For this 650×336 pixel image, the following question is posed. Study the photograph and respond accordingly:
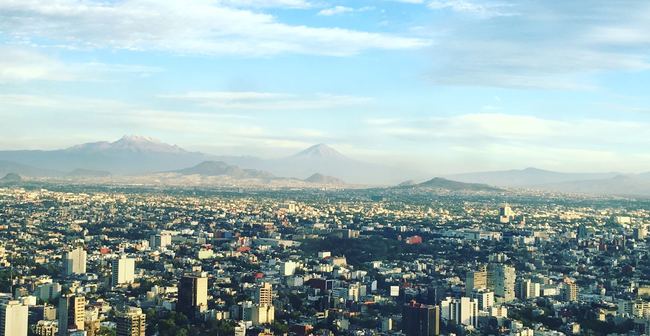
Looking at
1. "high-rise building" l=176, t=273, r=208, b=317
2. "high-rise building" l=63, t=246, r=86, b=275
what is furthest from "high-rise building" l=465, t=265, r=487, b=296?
"high-rise building" l=63, t=246, r=86, b=275

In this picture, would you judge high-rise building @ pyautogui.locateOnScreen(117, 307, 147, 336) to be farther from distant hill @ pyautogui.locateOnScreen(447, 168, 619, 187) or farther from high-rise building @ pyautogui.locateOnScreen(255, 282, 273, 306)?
distant hill @ pyautogui.locateOnScreen(447, 168, 619, 187)

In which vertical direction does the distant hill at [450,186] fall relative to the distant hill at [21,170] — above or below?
below

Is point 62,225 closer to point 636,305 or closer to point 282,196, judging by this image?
point 636,305

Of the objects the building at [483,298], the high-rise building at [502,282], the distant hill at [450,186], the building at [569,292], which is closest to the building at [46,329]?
the building at [483,298]

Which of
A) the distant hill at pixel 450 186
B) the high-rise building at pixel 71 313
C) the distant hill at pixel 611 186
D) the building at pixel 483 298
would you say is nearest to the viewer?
the high-rise building at pixel 71 313

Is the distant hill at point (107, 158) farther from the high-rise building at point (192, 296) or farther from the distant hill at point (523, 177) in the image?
the high-rise building at point (192, 296)
